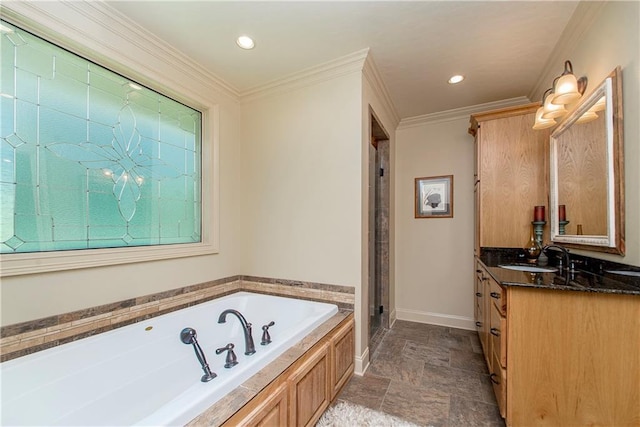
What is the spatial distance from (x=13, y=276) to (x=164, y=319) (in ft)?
2.68

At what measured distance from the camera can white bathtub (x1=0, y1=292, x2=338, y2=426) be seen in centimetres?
112

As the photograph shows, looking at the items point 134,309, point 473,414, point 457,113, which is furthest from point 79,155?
point 457,113

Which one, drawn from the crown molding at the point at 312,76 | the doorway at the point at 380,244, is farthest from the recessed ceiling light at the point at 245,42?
the doorway at the point at 380,244

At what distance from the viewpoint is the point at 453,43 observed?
6.39 feet

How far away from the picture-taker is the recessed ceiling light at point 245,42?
6.25 ft

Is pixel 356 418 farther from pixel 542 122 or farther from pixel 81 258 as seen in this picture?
pixel 542 122

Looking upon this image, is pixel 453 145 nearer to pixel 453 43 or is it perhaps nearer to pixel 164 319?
pixel 453 43

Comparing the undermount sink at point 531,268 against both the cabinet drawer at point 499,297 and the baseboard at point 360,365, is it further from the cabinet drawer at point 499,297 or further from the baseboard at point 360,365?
the baseboard at point 360,365

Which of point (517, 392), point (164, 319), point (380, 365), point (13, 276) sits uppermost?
point (13, 276)

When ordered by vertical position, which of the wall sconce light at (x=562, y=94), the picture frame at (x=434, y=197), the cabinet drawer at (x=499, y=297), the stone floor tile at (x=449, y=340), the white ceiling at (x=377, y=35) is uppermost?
the white ceiling at (x=377, y=35)

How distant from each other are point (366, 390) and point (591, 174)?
2.14m

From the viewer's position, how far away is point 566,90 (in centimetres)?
166

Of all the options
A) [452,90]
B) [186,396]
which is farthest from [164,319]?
[452,90]

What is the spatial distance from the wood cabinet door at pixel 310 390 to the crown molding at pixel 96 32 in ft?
7.73
